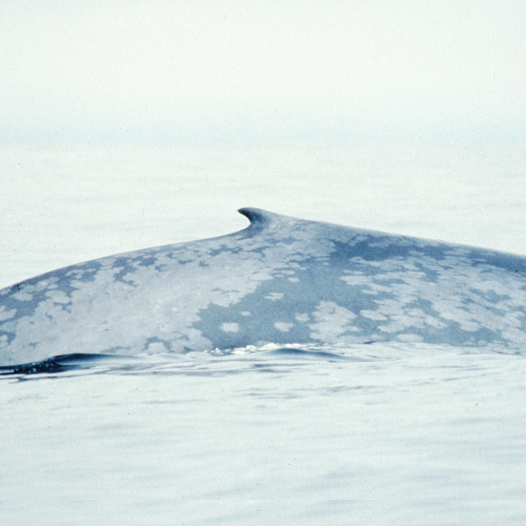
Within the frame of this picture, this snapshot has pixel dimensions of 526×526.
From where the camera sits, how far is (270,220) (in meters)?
7.80

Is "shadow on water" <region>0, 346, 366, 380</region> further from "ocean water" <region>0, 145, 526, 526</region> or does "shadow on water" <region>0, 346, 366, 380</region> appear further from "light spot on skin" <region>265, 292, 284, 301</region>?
"light spot on skin" <region>265, 292, 284, 301</region>

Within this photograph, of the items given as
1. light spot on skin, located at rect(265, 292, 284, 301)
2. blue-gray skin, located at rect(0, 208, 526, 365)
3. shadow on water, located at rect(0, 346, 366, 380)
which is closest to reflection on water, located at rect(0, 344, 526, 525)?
shadow on water, located at rect(0, 346, 366, 380)

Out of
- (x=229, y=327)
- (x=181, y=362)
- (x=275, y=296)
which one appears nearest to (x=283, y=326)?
(x=275, y=296)

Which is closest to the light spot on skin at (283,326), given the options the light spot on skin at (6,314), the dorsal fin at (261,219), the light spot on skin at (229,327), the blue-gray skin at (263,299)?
the blue-gray skin at (263,299)

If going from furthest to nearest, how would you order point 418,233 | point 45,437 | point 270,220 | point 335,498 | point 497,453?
point 418,233 < point 270,220 < point 45,437 < point 497,453 < point 335,498

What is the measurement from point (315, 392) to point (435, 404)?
2.38 ft

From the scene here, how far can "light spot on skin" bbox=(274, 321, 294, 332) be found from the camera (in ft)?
23.1

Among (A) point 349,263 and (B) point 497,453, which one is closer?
(B) point 497,453

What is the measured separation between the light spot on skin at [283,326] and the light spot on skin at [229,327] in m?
0.24

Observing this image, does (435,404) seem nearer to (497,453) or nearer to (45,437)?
(497,453)

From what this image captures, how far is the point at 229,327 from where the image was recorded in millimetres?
7098

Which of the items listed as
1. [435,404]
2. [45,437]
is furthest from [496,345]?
[45,437]

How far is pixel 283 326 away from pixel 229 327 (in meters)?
0.33

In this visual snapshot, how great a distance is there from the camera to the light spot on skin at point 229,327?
708cm
